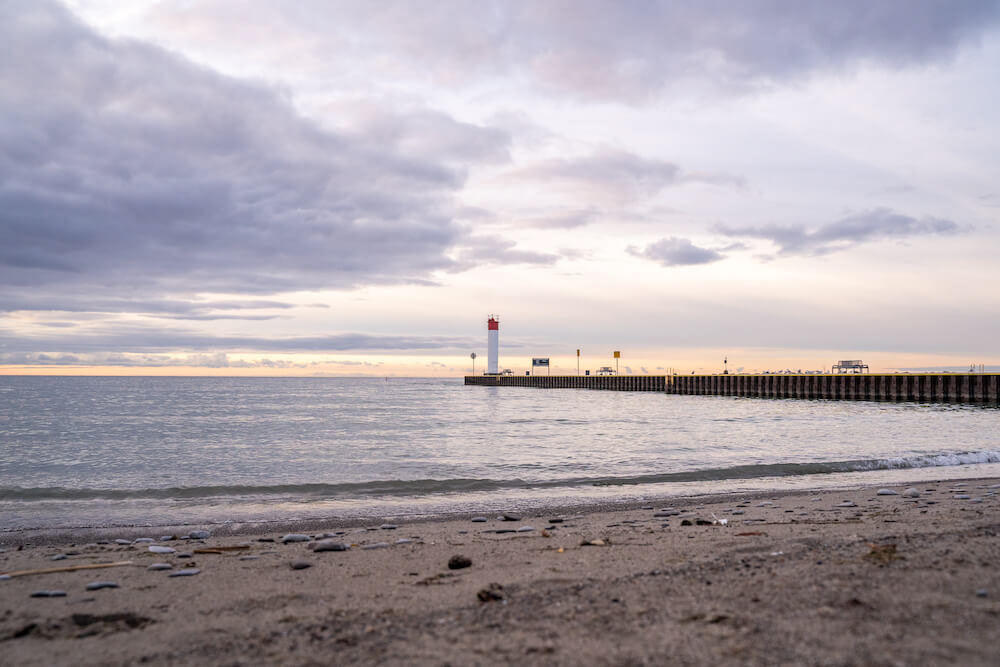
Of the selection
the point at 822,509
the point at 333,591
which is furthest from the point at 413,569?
the point at 822,509

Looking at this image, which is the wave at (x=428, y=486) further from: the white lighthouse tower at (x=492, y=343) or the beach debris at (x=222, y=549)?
the white lighthouse tower at (x=492, y=343)

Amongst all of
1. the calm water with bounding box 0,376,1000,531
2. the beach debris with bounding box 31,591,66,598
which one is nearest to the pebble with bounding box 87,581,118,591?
the beach debris with bounding box 31,591,66,598

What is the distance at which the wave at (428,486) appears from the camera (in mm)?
12305

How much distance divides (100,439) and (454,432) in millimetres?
12599

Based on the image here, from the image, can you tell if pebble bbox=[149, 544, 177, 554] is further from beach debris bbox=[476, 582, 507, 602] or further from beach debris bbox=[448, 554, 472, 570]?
beach debris bbox=[476, 582, 507, 602]

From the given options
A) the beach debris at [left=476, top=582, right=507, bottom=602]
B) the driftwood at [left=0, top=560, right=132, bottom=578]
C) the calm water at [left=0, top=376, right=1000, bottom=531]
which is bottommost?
the calm water at [left=0, top=376, right=1000, bottom=531]

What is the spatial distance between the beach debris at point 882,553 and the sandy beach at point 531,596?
0.09 feet

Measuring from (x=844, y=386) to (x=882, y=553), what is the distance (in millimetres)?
57163

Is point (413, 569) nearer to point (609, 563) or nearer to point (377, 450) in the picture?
point (609, 563)

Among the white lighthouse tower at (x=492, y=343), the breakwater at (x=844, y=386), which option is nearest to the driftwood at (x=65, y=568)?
the breakwater at (x=844, y=386)

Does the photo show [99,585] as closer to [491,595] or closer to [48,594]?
[48,594]

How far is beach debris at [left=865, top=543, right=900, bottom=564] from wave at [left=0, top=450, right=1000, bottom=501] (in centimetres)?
773

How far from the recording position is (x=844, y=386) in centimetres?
5603

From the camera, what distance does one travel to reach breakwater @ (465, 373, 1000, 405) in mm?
44969
